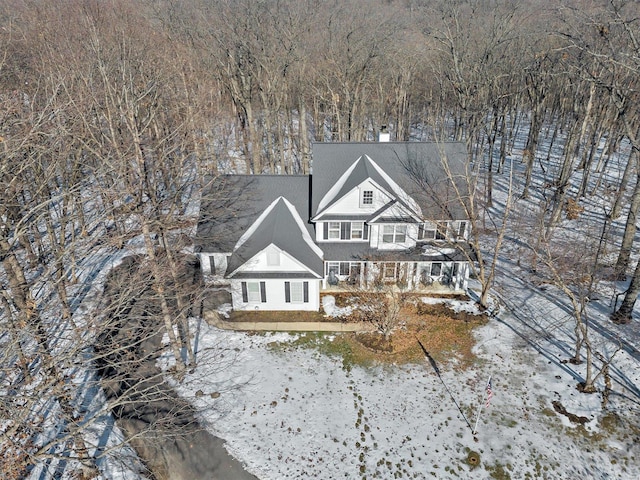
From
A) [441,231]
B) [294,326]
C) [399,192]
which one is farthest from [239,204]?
[441,231]

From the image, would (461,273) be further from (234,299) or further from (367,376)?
(234,299)

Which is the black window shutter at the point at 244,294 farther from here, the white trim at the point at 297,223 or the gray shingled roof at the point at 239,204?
the gray shingled roof at the point at 239,204

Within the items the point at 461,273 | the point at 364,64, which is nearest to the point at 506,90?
the point at 364,64

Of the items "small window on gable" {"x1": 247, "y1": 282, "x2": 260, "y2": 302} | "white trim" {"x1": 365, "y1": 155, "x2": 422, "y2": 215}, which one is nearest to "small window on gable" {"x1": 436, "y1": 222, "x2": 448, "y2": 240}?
"white trim" {"x1": 365, "y1": 155, "x2": 422, "y2": 215}

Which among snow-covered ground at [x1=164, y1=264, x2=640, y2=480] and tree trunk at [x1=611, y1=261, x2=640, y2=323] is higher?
tree trunk at [x1=611, y1=261, x2=640, y2=323]

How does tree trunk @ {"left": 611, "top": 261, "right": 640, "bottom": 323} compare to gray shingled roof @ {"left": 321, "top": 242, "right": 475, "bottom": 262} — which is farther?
gray shingled roof @ {"left": 321, "top": 242, "right": 475, "bottom": 262}

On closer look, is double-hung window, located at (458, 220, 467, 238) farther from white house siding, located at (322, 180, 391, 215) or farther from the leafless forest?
white house siding, located at (322, 180, 391, 215)
